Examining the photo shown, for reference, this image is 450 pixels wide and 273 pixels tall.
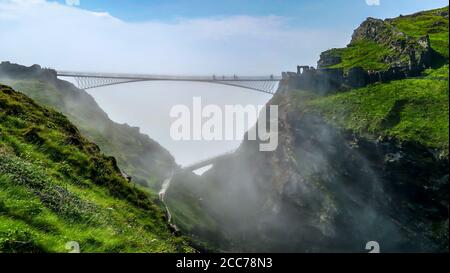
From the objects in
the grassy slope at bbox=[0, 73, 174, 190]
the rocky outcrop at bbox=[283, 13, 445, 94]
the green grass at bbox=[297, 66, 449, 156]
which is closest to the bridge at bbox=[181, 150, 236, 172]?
the grassy slope at bbox=[0, 73, 174, 190]

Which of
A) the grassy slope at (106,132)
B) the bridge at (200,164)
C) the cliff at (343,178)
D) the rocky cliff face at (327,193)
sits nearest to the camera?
the cliff at (343,178)

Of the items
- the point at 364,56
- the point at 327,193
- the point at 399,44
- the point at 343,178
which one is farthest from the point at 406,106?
the point at 327,193

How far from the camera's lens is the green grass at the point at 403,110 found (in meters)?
17.3

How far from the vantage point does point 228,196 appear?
290 feet

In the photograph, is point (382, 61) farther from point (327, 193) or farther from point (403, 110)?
point (327, 193)

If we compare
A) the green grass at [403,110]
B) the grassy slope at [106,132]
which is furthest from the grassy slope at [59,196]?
the grassy slope at [106,132]

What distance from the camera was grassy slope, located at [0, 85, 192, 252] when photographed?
42.1 ft

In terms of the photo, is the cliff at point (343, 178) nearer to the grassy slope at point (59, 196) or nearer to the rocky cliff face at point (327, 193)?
the rocky cliff face at point (327, 193)

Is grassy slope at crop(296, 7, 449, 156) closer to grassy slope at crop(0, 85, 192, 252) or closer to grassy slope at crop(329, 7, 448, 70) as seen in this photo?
grassy slope at crop(329, 7, 448, 70)

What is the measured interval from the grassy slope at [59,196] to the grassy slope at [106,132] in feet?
168

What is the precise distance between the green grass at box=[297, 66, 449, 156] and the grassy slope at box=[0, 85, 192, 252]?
504 inches
